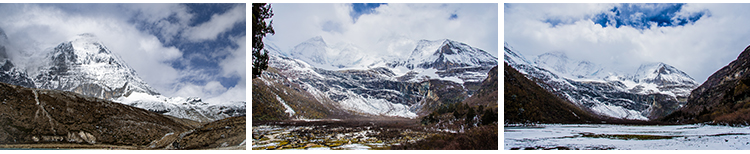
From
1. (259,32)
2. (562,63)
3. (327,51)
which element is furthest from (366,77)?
(259,32)

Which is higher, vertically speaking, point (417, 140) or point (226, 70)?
point (226, 70)

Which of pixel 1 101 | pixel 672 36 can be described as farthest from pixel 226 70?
pixel 672 36

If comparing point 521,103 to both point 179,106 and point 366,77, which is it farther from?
point 179,106

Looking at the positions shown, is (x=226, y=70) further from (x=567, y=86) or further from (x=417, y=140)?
(x=567, y=86)

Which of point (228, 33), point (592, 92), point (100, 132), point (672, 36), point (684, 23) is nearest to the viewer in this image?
point (684, 23)

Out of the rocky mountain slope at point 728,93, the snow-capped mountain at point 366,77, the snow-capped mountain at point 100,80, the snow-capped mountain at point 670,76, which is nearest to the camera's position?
the rocky mountain slope at point 728,93

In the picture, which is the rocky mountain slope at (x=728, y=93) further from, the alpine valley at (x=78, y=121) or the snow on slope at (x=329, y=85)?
the snow on slope at (x=329, y=85)

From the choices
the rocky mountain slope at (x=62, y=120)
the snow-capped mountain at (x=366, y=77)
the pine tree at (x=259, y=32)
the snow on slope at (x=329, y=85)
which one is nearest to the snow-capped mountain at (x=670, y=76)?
the snow-capped mountain at (x=366, y=77)
